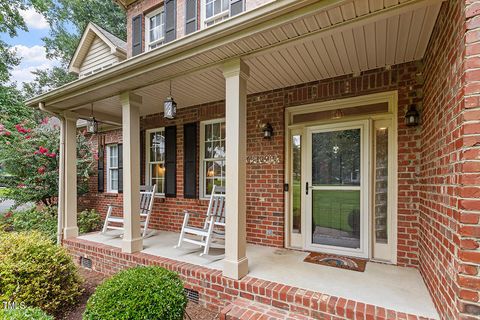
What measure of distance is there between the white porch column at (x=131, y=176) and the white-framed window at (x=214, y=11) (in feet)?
7.68

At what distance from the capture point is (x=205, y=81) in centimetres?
344

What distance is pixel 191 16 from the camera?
4922 mm

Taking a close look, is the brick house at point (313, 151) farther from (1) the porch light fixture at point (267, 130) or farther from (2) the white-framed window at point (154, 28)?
(2) the white-framed window at point (154, 28)

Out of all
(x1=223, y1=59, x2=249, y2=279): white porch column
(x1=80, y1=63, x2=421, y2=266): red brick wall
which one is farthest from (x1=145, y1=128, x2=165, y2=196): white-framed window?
(x1=223, y1=59, x2=249, y2=279): white porch column

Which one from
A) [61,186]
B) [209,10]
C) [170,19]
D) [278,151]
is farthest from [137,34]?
[278,151]

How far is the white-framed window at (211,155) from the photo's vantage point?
179 inches

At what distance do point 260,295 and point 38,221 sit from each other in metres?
5.92

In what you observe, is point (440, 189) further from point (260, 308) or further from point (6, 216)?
point (6, 216)

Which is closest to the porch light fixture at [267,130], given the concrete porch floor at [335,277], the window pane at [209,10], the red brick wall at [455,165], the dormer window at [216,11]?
the concrete porch floor at [335,277]

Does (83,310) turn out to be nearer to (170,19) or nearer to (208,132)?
(208,132)

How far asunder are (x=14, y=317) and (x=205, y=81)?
3.04m

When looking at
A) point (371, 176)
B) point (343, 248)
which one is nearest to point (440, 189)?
point (371, 176)

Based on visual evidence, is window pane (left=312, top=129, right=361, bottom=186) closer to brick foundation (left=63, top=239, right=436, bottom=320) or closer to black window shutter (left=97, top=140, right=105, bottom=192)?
brick foundation (left=63, top=239, right=436, bottom=320)

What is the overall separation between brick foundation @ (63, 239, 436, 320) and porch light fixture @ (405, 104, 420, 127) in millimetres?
1993
